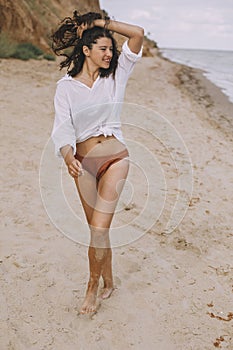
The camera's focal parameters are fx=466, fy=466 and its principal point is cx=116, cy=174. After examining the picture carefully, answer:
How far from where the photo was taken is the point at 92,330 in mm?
2875

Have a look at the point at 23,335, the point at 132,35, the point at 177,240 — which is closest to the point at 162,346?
the point at 23,335

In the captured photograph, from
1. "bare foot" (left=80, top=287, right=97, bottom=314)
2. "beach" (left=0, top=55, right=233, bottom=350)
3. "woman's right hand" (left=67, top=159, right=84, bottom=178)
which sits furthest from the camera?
"bare foot" (left=80, top=287, right=97, bottom=314)

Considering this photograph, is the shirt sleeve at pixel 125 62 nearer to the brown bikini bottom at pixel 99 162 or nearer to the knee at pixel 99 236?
the brown bikini bottom at pixel 99 162

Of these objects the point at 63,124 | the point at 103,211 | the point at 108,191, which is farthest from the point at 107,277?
the point at 63,124

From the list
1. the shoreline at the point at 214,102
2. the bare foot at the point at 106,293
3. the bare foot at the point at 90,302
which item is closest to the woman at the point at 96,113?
the bare foot at the point at 90,302

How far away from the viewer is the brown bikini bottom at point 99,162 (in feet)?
8.95

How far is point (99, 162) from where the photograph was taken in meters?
2.74

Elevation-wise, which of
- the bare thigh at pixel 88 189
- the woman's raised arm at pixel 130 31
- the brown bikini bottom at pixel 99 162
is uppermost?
the woman's raised arm at pixel 130 31

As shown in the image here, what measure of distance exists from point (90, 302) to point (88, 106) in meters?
1.26

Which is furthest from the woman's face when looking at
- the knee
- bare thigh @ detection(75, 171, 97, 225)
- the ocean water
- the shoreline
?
the ocean water

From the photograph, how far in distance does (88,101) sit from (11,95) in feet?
20.7

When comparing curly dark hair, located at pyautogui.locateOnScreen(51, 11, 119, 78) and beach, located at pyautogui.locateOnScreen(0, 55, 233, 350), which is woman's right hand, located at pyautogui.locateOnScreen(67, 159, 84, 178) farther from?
beach, located at pyautogui.locateOnScreen(0, 55, 233, 350)

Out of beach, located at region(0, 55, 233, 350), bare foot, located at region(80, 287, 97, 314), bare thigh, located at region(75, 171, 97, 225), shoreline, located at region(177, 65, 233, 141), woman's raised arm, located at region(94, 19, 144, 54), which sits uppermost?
woman's raised arm, located at region(94, 19, 144, 54)

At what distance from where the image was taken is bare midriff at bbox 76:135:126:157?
2.73 metres
